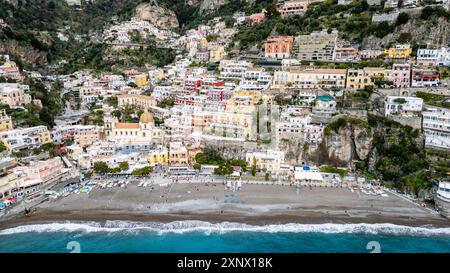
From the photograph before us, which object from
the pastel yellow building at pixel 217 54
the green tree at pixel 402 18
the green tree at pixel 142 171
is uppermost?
the green tree at pixel 402 18

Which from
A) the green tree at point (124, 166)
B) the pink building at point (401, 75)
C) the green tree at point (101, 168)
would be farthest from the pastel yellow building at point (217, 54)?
the green tree at point (101, 168)

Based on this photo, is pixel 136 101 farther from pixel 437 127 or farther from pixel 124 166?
pixel 437 127

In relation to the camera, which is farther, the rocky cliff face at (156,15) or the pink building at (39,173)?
the rocky cliff face at (156,15)

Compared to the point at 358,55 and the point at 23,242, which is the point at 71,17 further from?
the point at 23,242

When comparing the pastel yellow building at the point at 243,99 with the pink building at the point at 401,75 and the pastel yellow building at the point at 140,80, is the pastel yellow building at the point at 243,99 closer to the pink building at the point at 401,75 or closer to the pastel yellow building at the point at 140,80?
the pink building at the point at 401,75

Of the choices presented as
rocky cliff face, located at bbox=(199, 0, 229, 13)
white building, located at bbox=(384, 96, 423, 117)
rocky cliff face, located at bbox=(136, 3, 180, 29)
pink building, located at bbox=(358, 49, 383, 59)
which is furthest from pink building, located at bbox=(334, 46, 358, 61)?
rocky cliff face, located at bbox=(136, 3, 180, 29)
